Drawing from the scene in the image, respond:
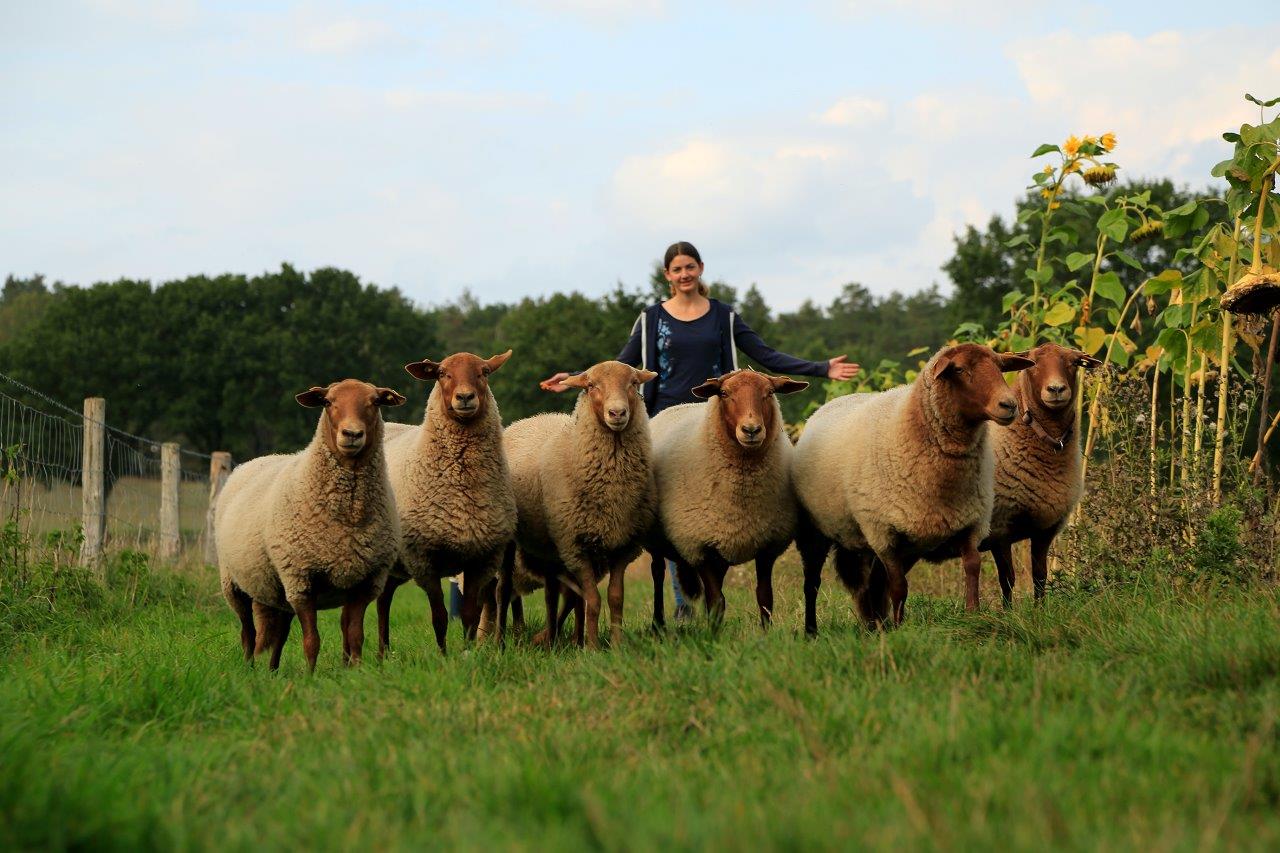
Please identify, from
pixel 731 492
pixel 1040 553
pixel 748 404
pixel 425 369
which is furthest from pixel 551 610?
pixel 1040 553

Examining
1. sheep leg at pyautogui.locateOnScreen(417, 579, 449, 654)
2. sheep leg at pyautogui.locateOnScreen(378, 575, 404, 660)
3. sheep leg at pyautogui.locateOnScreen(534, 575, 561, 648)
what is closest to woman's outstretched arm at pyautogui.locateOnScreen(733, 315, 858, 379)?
sheep leg at pyautogui.locateOnScreen(534, 575, 561, 648)

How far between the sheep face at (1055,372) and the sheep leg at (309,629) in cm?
460

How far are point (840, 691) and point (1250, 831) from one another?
5.64 ft

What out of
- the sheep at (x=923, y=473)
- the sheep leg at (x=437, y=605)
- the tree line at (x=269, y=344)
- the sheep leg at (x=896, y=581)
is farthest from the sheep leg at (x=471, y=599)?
the tree line at (x=269, y=344)

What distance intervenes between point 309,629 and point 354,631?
267 millimetres

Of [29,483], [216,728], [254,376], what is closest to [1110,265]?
[254,376]

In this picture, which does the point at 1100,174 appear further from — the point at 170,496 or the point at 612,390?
the point at 170,496

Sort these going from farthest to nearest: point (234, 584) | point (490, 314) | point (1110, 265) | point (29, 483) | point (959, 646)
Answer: point (490, 314) < point (1110, 265) < point (29, 483) < point (234, 584) < point (959, 646)

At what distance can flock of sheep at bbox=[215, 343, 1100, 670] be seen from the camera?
677 centimetres

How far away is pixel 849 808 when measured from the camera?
3.06 metres

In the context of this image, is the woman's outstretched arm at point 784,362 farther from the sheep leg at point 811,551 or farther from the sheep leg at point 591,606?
the sheep leg at point 591,606

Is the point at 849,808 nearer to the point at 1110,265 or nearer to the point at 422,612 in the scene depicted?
the point at 422,612

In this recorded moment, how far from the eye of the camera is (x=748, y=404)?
7098 mm

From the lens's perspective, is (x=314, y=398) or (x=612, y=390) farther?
(x=612, y=390)
